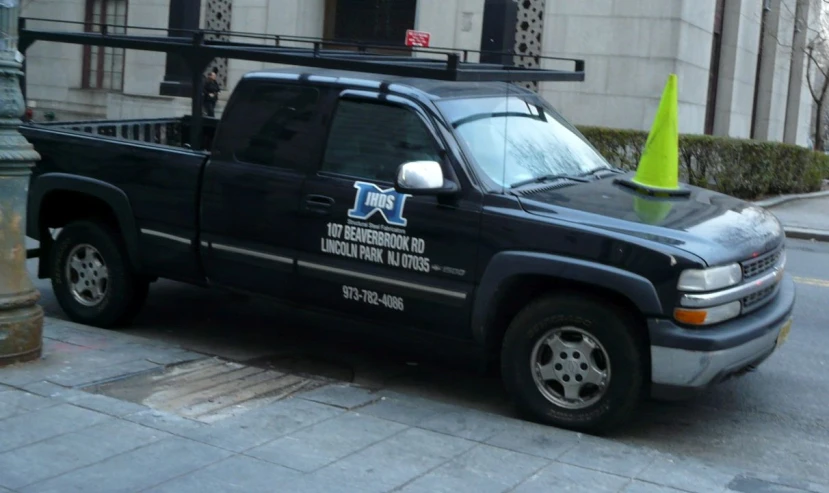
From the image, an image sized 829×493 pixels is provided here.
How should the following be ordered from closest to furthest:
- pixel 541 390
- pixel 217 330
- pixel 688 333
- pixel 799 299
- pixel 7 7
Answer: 1. pixel 688 333
2. pixel 541 390
3. pixel 7 7
4. pixel 217 330
5. pixel 799 299

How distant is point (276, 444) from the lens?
519 cm

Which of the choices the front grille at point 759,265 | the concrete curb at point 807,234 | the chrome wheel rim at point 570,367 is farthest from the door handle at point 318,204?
the concrete curb at point 807,234

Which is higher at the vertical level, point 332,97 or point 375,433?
point 332,97

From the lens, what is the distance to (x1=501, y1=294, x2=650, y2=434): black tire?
214 inches

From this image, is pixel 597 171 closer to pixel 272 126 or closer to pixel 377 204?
pixel 377 204

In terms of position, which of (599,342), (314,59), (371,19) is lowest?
(599,342)

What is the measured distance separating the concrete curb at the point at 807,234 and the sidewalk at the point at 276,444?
11198mm

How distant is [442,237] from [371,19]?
752 inches

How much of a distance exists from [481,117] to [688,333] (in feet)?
6.27

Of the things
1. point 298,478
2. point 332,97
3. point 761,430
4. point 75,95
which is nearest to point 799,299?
point 761,430

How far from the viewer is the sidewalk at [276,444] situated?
4.75 meters

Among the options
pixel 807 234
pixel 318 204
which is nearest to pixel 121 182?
pixel 318 204

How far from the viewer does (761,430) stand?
→ 19.6 ft

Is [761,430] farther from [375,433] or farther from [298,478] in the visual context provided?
[298,478]
